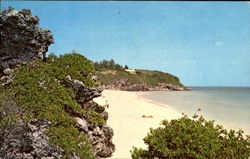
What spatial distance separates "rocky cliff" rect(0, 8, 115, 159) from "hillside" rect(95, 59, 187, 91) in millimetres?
68081

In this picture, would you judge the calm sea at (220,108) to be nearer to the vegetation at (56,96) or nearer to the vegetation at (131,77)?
the vegetation at (56,96)

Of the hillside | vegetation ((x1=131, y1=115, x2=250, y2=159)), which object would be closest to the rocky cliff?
vegetation ((x1=131, y1=115, x2=250, y2=159))

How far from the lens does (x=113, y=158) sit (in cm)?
984

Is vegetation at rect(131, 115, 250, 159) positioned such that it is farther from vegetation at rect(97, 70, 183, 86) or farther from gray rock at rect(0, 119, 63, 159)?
vegetation at rect(97, 70, 183, 86)

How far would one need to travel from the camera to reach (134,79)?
99.3m

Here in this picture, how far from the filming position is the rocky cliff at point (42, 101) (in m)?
6.81

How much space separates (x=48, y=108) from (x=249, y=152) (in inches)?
194

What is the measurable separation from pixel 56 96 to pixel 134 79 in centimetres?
9134

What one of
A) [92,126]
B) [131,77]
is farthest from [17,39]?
[131,77]

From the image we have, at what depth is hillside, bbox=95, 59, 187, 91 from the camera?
86688 millimetres

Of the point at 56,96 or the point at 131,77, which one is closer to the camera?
the point at 56,96

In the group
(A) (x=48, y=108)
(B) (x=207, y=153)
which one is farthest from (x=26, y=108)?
(B) (x=207, y=153)

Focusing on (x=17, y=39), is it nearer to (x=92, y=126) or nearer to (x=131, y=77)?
(x=92, y=126)

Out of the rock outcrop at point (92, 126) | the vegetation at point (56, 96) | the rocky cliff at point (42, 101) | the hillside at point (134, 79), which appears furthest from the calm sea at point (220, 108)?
the hillside at point (134, 79)
